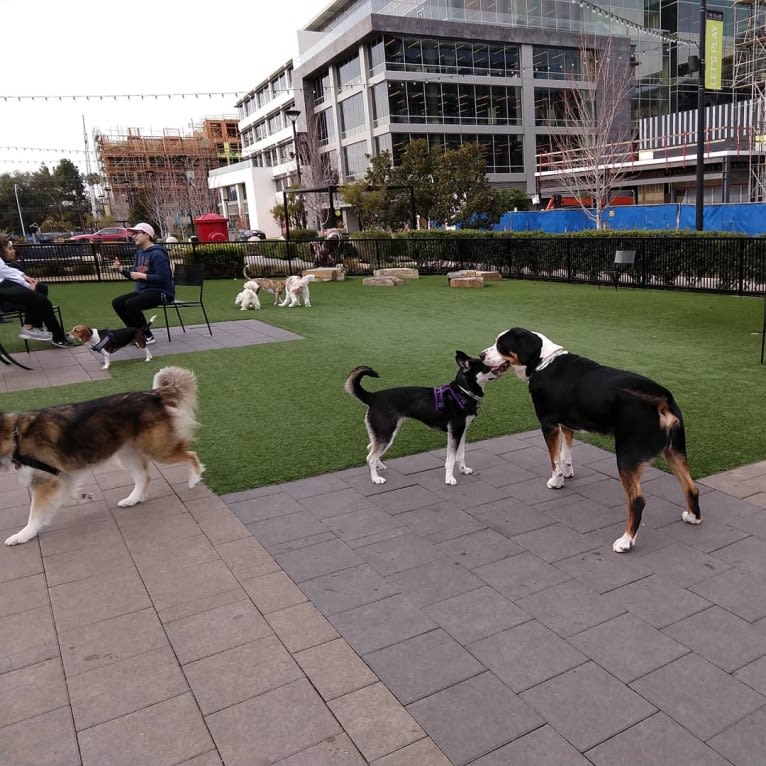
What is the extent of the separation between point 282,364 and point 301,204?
36.5 metres

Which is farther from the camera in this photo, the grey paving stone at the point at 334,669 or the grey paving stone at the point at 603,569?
the grey paving stone at the point at 603,569

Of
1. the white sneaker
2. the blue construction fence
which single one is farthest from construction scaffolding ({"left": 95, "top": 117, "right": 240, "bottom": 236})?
the white sneaker

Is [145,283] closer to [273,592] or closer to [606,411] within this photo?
[273,592]

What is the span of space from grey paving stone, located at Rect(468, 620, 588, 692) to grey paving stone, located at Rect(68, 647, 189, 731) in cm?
130

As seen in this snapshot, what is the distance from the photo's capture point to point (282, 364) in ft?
28.3

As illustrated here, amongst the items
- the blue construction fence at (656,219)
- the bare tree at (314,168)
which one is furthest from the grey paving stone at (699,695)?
the bare tree at (314,168)

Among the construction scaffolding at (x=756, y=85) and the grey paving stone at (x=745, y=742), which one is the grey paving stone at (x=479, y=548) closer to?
the grey paving stone at (x=745, y=742)

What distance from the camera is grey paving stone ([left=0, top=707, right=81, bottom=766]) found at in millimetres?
2293

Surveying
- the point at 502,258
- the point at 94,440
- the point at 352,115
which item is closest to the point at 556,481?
the point at 94,440

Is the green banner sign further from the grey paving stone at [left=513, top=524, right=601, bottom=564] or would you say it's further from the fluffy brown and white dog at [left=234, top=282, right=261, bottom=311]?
the grey paving stone at [left=513, top=524, right=601, bottom=564]

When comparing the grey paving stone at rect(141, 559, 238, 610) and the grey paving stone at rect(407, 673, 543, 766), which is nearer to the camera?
the grey paving stone at rect(407, 673, 543, 766)

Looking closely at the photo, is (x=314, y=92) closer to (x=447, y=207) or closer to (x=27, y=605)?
(x=447, y=207)

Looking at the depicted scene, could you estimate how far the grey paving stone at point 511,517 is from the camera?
3916 millimetres

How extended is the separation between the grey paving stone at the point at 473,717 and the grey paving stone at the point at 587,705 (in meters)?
0.08
